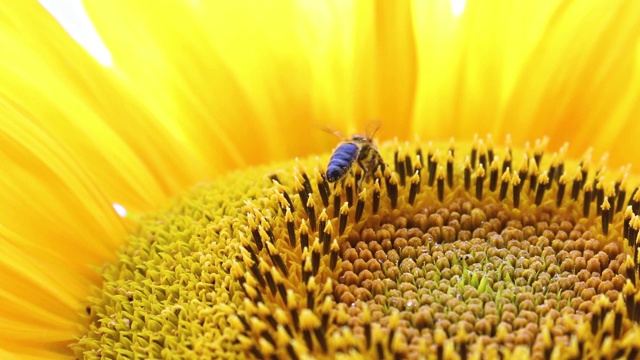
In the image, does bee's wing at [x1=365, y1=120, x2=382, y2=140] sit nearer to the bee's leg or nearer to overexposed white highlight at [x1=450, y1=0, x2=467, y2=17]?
the bee's leg

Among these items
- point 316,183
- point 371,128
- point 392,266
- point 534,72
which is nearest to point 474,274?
point 392,266

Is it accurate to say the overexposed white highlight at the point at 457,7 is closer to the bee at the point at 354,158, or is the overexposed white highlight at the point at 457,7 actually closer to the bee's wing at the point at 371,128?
the bee's wing at the point at 371,128

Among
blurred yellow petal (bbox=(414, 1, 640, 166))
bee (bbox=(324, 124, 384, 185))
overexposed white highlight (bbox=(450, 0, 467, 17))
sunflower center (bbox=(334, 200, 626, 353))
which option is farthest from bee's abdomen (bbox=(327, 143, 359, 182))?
overexposed white highlight (bbox=(450, 0, 467, 17))

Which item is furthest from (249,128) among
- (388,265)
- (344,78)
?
(388,265)

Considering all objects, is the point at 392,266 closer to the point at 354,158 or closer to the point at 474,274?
the point at 474,274

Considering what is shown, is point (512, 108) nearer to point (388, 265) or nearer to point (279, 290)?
point (388, 265)

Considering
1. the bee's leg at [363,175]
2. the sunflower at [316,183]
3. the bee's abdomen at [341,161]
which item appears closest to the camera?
the sunflower at [316,183]

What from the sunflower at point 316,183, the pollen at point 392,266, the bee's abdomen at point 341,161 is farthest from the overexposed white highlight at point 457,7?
the bee's abdomen at point 341,161
